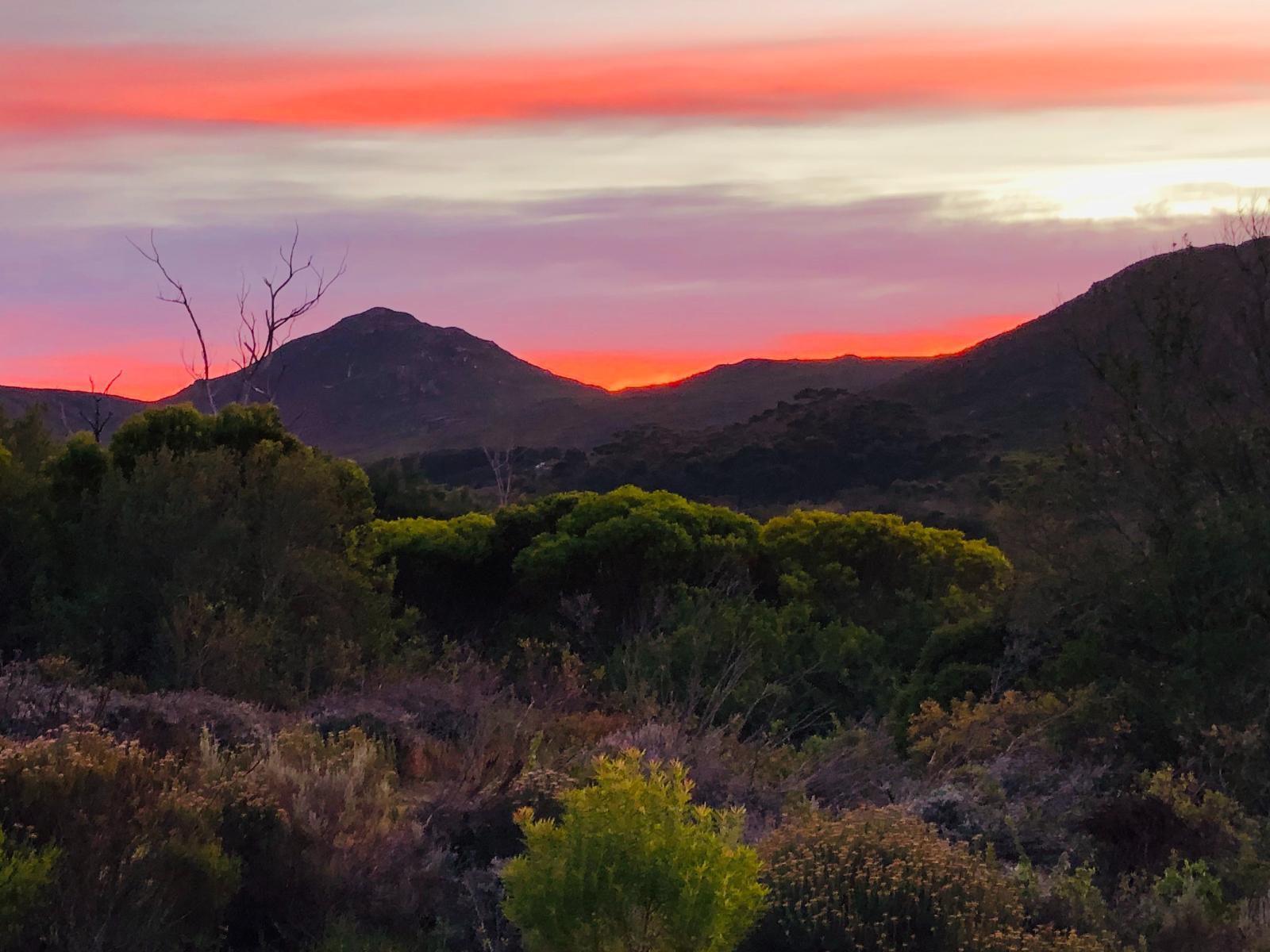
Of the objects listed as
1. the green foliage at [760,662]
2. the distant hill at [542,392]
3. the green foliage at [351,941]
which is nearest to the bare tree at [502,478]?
the distant hill at [542,392]

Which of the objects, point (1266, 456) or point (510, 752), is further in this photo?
point (1266, 456)

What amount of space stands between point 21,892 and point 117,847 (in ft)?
1.79

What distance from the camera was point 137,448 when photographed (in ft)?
45.1

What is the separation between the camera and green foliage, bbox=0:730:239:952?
4949mm

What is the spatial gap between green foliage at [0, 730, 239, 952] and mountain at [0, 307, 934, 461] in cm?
7215

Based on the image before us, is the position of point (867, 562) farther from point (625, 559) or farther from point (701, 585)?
point (625, 559)

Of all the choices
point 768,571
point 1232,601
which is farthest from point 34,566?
point 1232,601

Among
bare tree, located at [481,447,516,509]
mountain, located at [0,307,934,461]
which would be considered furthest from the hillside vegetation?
mountain, located at [0,307,934,461]

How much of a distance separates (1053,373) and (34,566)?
166 feet

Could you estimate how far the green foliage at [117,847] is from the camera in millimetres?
4949

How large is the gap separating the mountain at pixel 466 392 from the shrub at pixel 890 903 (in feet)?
235

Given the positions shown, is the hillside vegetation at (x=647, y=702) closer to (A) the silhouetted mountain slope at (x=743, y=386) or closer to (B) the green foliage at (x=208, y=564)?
Answer: (B) the green foliage at (x=208, y=564)

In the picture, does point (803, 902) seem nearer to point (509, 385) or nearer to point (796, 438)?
point (796, 438)

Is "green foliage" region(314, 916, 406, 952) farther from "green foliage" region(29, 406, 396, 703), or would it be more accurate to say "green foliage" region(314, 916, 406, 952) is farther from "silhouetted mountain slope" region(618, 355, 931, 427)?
"silhouetted mountain slope" region(618, 355, 931, 427)
